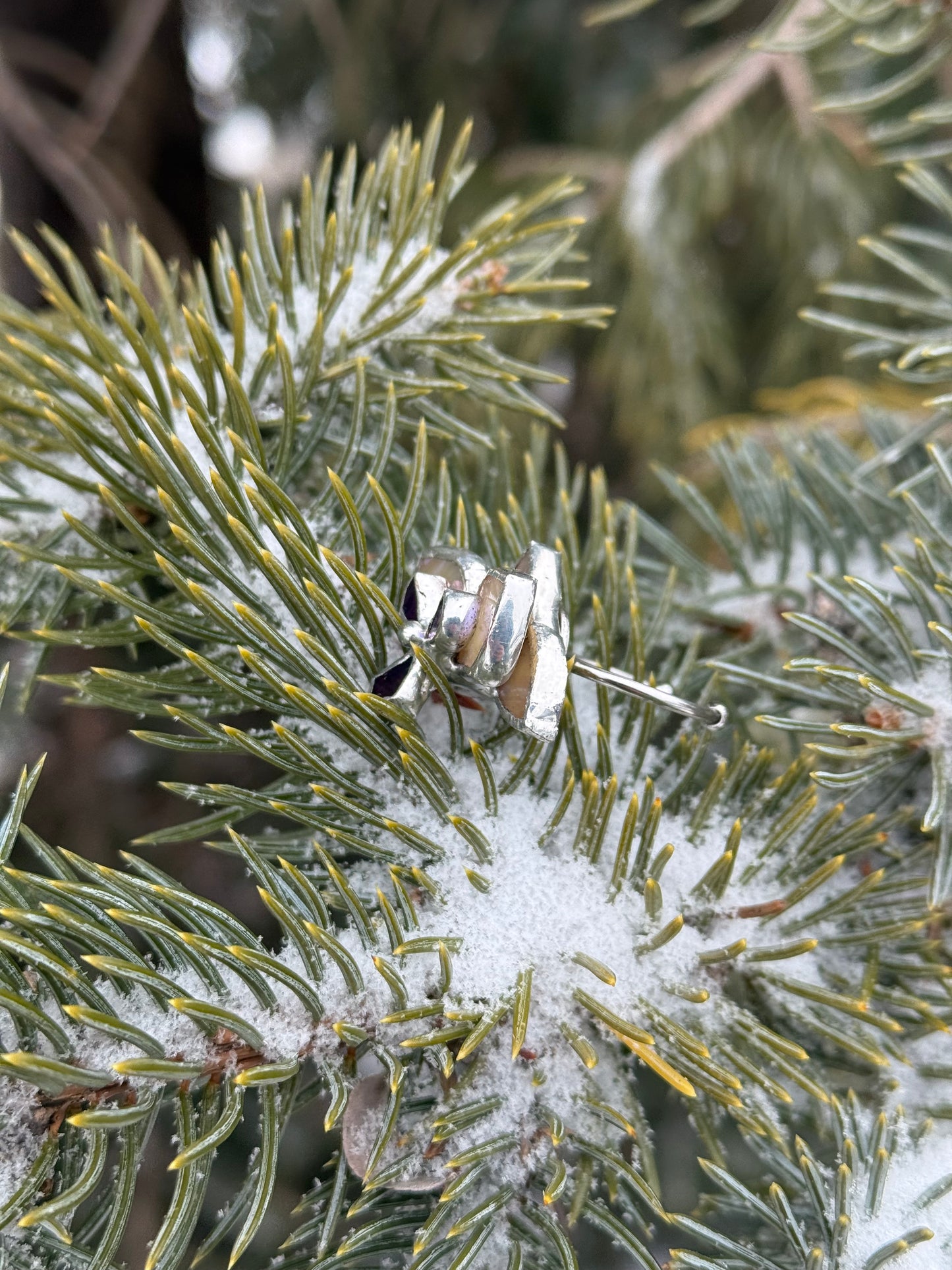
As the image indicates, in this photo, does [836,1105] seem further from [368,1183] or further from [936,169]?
[936,169]

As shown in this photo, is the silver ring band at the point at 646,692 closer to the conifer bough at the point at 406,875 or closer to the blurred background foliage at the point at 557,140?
the conifer bough at the point at 406,875

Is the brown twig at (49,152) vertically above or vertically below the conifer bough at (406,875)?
above

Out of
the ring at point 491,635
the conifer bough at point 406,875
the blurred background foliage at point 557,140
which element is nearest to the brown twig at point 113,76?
the blurred background foliage at point 557,140

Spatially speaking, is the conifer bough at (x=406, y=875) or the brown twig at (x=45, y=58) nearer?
the conifer bough at (x=406, y=875)

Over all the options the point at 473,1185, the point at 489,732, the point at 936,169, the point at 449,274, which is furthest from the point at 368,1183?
the point at 936,169

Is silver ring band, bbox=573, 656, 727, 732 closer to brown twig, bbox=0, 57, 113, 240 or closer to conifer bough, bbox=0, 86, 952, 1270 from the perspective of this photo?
conifer bough, bbox=0, 86, 952, 1270

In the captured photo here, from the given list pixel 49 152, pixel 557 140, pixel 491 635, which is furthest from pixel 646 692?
pixel 557 140
